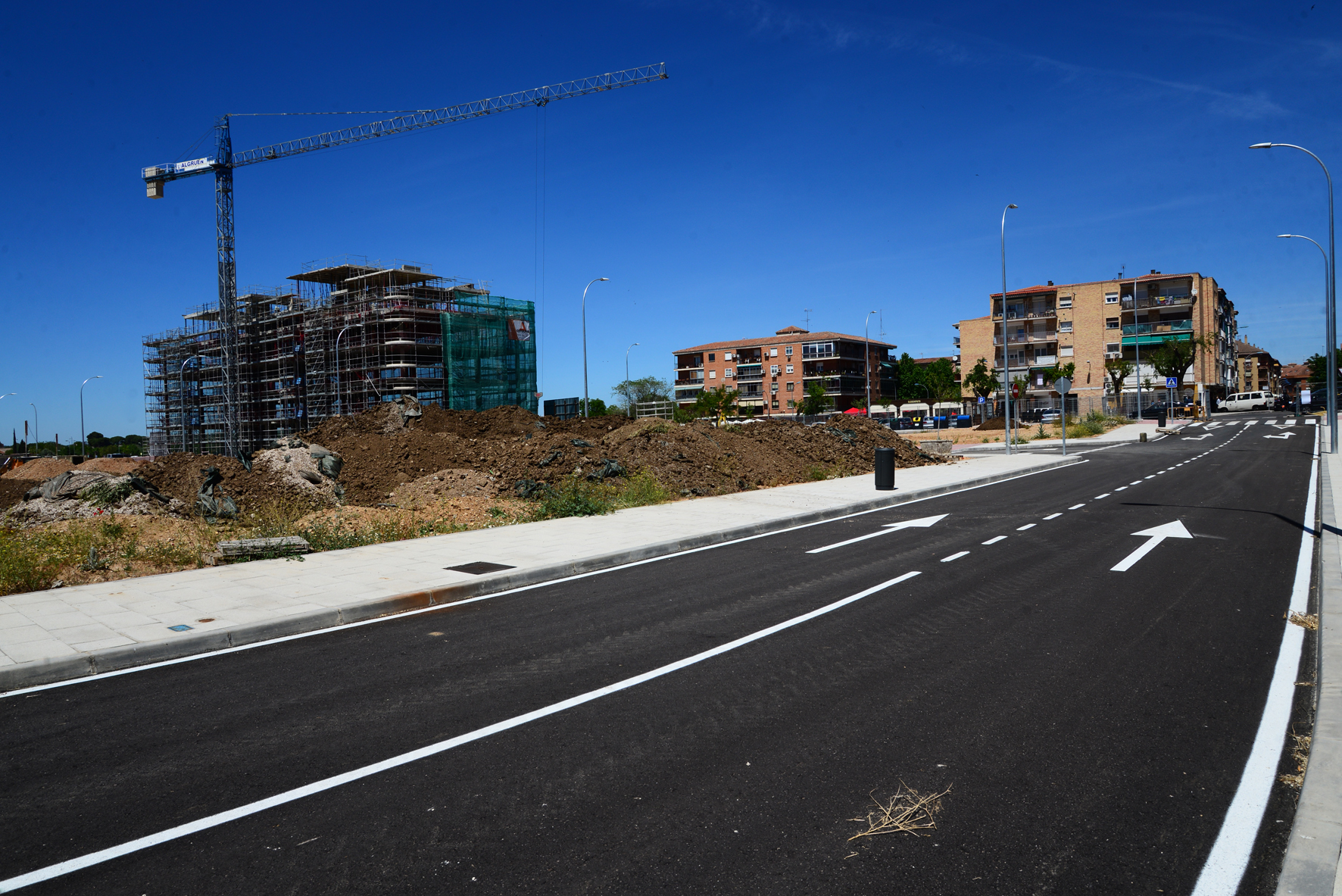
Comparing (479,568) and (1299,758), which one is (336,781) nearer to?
(1299,758)

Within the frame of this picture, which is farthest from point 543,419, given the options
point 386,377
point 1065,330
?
point 1065,330

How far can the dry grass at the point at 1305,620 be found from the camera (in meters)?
6.52

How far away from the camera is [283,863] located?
3.25 meters

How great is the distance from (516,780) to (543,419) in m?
28.9

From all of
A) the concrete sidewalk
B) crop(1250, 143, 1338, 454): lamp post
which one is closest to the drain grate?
the concrete sidewalk

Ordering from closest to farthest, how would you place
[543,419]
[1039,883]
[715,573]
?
1. [1039,883]
2. [715,573]
3. [543,419]

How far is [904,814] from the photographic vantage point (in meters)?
3.51

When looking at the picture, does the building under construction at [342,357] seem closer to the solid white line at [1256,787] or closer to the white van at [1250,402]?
the solid white line at [1256,787]

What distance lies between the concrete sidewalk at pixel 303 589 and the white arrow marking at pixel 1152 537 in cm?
509

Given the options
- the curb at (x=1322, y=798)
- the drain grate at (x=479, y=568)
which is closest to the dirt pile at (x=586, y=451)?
the drain grate at (x=479, y=568)

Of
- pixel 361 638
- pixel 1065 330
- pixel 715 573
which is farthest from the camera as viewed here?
pixel 1065 330

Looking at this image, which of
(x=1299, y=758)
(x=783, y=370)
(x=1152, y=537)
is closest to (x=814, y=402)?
(x=783, y=370)

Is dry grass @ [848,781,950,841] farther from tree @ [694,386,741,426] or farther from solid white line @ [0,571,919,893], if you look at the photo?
tree @ [694,386,741,426]

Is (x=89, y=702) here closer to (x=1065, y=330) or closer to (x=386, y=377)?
(x=386, y=377)
